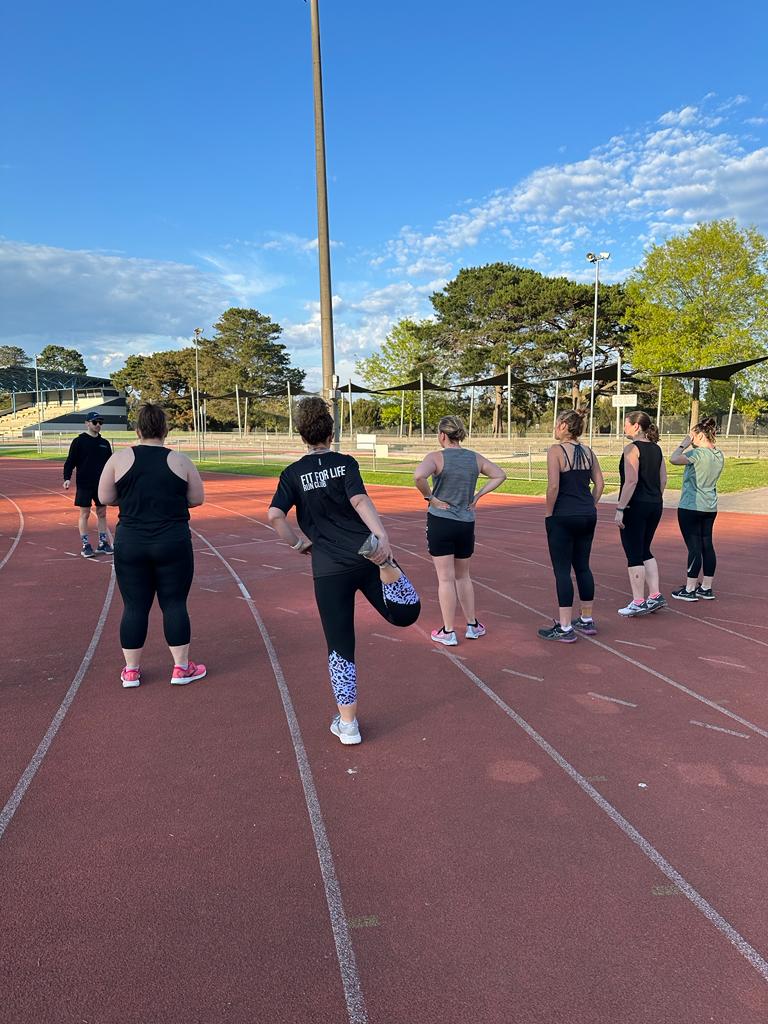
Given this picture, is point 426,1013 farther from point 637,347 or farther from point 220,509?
point 637,347

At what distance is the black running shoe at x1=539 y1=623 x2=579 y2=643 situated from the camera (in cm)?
527

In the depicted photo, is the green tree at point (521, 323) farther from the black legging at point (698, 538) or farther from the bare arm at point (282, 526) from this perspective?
the bare arm at point (282, 526)

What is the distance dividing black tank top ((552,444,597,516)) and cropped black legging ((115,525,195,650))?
2848mm

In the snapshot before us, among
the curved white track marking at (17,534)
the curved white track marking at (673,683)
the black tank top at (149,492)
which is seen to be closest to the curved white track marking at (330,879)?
the black tank top at (149,492)

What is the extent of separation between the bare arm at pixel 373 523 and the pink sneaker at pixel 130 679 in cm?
232

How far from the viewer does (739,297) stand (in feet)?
117

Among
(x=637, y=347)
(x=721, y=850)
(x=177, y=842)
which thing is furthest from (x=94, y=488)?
(x=637, y=347)

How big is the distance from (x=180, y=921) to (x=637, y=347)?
1635 inches

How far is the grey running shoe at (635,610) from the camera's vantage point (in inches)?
234

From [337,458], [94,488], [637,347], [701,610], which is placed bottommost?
[701,610]

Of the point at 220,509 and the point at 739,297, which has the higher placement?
the point at 739,297

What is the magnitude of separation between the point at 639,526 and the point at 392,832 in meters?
3.82

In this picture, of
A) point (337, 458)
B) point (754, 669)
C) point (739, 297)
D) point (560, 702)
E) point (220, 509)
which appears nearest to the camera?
point (337, 458)

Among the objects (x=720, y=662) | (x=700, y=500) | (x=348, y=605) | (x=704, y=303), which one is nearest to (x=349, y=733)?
→ (x=348, y=605)
